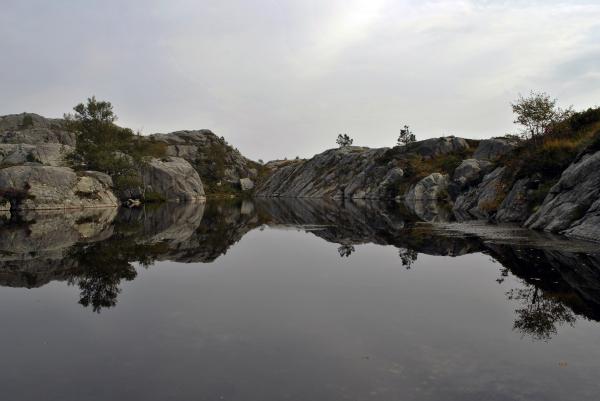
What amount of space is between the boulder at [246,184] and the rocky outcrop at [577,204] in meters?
136

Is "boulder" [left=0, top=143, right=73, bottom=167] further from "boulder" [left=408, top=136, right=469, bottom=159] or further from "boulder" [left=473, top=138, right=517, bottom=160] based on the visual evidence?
"boulder" [left=408, top=136, right=469, bottom=159]

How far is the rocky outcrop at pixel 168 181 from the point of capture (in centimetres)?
9862

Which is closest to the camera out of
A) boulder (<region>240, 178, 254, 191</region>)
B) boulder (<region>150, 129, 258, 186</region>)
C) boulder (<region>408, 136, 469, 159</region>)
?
boulder (<region>408, 136, 469, 159</region>)

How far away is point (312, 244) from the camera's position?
2512cm

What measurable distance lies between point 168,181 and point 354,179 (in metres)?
53.2

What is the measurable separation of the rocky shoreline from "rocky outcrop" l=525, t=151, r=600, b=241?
0.07 meters

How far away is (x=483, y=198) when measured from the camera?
4538 cm

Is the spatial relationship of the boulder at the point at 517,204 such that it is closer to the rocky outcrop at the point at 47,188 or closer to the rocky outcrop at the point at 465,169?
the rocky outcrop at the point at 465,169

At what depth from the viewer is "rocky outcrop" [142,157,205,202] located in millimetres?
98625

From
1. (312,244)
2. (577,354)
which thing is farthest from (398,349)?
(312,244)

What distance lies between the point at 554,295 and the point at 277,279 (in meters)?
8.87

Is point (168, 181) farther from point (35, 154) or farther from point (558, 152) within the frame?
point (558, 152)

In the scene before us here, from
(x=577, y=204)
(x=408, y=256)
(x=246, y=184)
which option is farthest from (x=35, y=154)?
(x=246, y=184)

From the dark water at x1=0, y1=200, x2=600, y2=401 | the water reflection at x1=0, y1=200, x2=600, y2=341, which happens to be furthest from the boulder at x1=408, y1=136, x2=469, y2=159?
the dark water at x1=0, y1=200, x2=600, y2=401
